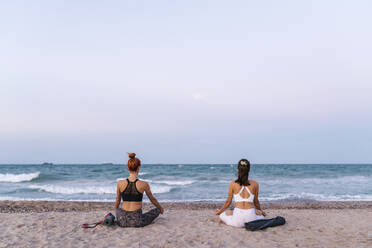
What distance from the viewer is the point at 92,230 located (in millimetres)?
6438

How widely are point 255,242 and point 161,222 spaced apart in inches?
88.8

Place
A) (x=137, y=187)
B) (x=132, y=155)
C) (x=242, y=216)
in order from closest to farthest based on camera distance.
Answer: (x=132, y=155), (x=137, y=187), (x=242, y=216)

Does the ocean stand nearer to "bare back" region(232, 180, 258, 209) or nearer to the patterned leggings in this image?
the patterned leggings

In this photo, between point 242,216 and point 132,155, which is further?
point 242,216

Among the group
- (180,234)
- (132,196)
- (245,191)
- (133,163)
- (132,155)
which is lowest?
(180,234)

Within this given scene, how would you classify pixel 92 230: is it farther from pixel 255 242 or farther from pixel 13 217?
pixel 255 242

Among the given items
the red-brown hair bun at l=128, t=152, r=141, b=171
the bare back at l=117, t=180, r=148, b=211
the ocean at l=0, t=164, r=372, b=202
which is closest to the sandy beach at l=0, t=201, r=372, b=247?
the bare back at l=117, t=180, r=148, b=211

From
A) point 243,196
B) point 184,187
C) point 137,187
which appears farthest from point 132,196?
point 184,187

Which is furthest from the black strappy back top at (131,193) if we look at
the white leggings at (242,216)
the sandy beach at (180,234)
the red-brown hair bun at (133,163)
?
the white leggings at (242,216)

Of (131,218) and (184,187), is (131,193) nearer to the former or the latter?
(131,218)

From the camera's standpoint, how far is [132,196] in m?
6.31

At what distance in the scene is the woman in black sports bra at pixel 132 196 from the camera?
6266 mm

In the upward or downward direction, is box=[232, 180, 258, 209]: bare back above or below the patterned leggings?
above

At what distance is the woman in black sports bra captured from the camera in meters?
6.27
